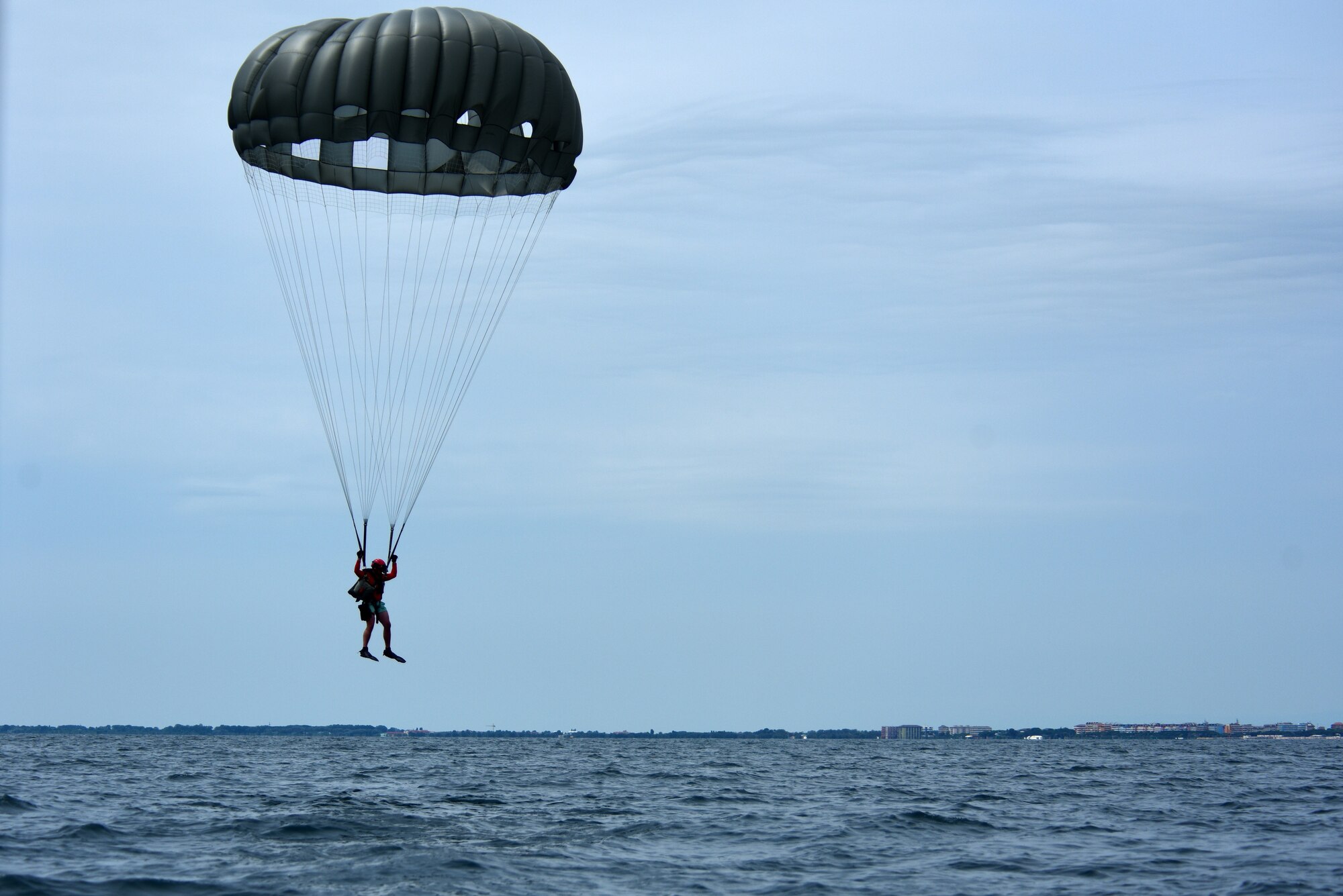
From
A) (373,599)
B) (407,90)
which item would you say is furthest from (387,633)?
(407,90)

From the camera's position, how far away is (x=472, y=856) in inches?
665

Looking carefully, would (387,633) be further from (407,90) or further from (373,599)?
(407,90)

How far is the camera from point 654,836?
20.2 metres

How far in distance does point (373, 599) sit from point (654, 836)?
601 cm

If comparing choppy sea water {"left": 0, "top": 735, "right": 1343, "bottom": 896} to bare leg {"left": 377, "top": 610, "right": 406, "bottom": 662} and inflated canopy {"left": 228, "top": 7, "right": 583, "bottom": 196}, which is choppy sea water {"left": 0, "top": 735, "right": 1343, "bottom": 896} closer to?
bare leg {"left": 377, "top": 610, "right": 406, "bottom": 662}

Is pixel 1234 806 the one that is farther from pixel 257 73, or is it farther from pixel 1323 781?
pixel 257 73

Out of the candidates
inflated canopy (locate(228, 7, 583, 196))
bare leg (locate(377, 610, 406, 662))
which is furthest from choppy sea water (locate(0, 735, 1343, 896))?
inflated canopy (locate(228, 7, 583, 196))

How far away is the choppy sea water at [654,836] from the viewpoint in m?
15.4

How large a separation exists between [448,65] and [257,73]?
346 cm

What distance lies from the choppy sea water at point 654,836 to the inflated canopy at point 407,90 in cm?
1126

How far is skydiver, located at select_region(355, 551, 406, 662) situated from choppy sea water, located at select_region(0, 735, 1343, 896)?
9.43ft

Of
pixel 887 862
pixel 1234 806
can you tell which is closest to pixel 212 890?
pixel 887 862

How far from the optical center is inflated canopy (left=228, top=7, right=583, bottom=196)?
19.9 meters

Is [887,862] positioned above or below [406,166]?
below
